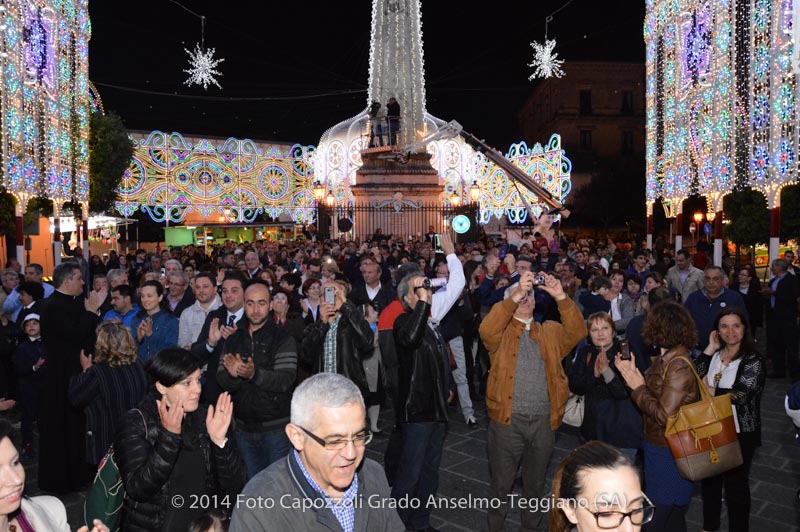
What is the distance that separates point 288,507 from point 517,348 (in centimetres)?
279

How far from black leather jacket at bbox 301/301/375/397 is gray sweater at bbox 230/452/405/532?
8.45 ft

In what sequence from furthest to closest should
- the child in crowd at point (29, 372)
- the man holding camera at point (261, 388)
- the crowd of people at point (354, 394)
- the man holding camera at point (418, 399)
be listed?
the child in crowd at point (29, 372)
the man holding camera at point (418, 399)
the man holding camera at point (261, 388)
the crowd of people at point (354, 394)

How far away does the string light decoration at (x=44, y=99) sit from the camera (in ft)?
49.5

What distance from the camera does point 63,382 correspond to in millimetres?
6102

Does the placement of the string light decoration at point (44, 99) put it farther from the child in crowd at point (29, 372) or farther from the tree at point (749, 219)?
the tree at point (749, 219)

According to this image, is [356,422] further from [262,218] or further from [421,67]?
[262,218]

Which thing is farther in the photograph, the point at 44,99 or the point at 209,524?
the point at 44,99

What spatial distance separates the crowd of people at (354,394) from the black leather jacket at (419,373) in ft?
0.05

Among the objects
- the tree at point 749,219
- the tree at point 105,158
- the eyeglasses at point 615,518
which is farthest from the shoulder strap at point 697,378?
the tree at point 105,158

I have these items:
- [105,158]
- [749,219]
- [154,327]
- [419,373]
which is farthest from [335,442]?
[105,158]

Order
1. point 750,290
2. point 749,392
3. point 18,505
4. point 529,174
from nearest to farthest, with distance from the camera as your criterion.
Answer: point 18,505
point 749,392
point 750,290
point 529,174

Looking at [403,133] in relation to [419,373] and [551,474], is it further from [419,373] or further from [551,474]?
[419,373]

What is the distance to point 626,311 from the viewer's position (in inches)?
312

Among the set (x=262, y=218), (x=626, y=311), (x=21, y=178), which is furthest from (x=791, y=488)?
(x=262, y=218)
